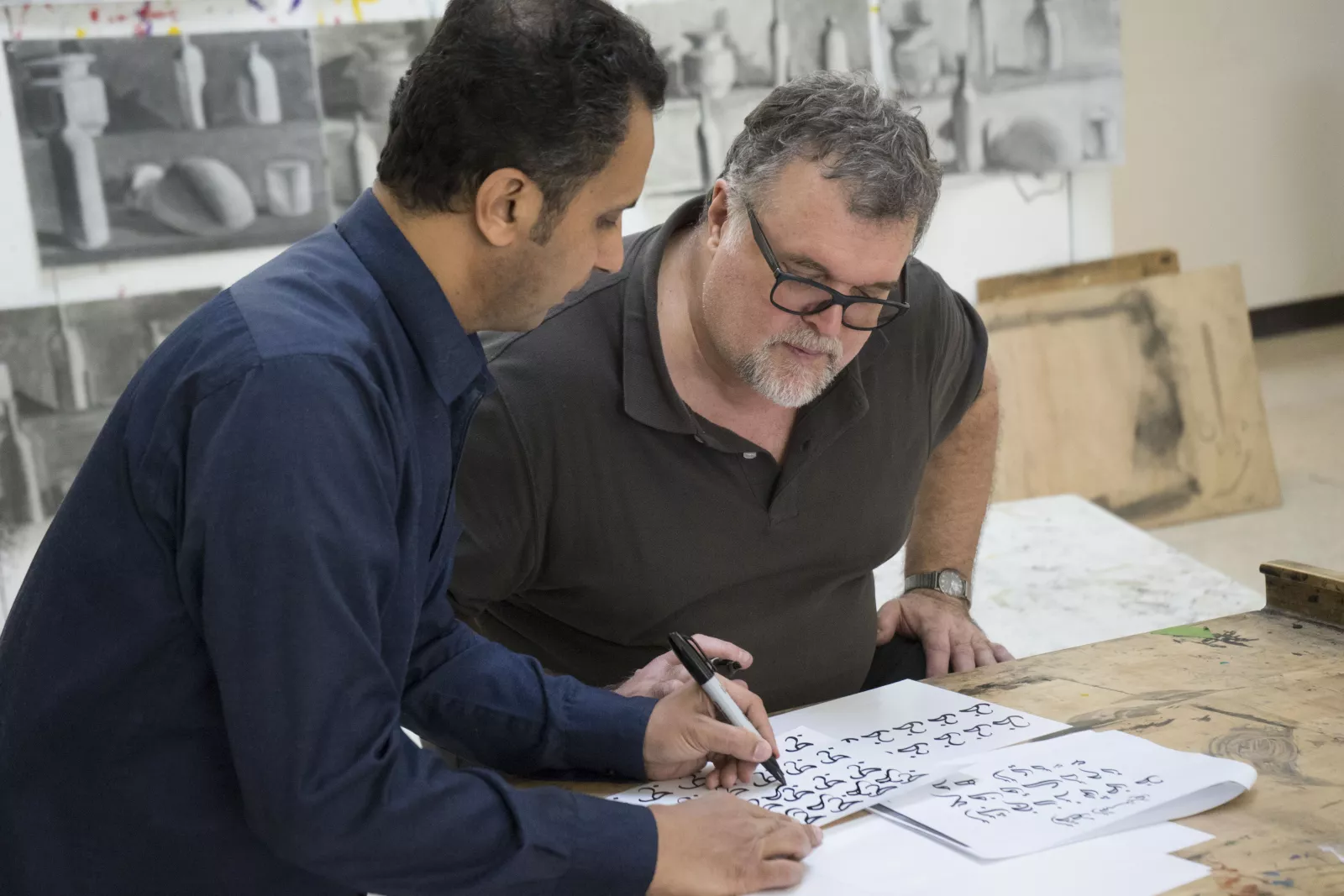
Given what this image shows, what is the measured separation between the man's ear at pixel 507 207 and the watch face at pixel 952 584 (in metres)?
1.16

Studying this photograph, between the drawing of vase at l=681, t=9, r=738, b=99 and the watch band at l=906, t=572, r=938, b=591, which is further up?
the drawing of vase at l=681, t=9, r=738, b=99

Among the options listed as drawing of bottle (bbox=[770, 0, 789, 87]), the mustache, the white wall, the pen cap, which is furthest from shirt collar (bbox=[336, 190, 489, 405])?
the white wall

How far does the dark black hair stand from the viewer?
3.63 ft

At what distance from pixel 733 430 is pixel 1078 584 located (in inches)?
83.3

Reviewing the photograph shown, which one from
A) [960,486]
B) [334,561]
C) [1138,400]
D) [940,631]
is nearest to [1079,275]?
[1138,400]

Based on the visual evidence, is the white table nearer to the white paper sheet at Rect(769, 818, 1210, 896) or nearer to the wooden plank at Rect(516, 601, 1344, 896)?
the wooden plank at Rect(516, 601, 1344, 896)

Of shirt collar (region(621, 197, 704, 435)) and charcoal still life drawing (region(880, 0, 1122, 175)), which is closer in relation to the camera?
shirt collar (region(621, 197, 704, 435))

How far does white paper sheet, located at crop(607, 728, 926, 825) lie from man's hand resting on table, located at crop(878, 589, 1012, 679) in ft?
1.68

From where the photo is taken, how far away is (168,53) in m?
3.11

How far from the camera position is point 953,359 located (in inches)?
80.7

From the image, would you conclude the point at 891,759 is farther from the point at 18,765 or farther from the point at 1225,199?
the point at 1225,199

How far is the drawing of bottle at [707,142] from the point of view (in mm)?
3711

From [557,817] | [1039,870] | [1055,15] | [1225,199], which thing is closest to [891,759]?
[1039,870]

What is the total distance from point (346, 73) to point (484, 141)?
7.82ft
